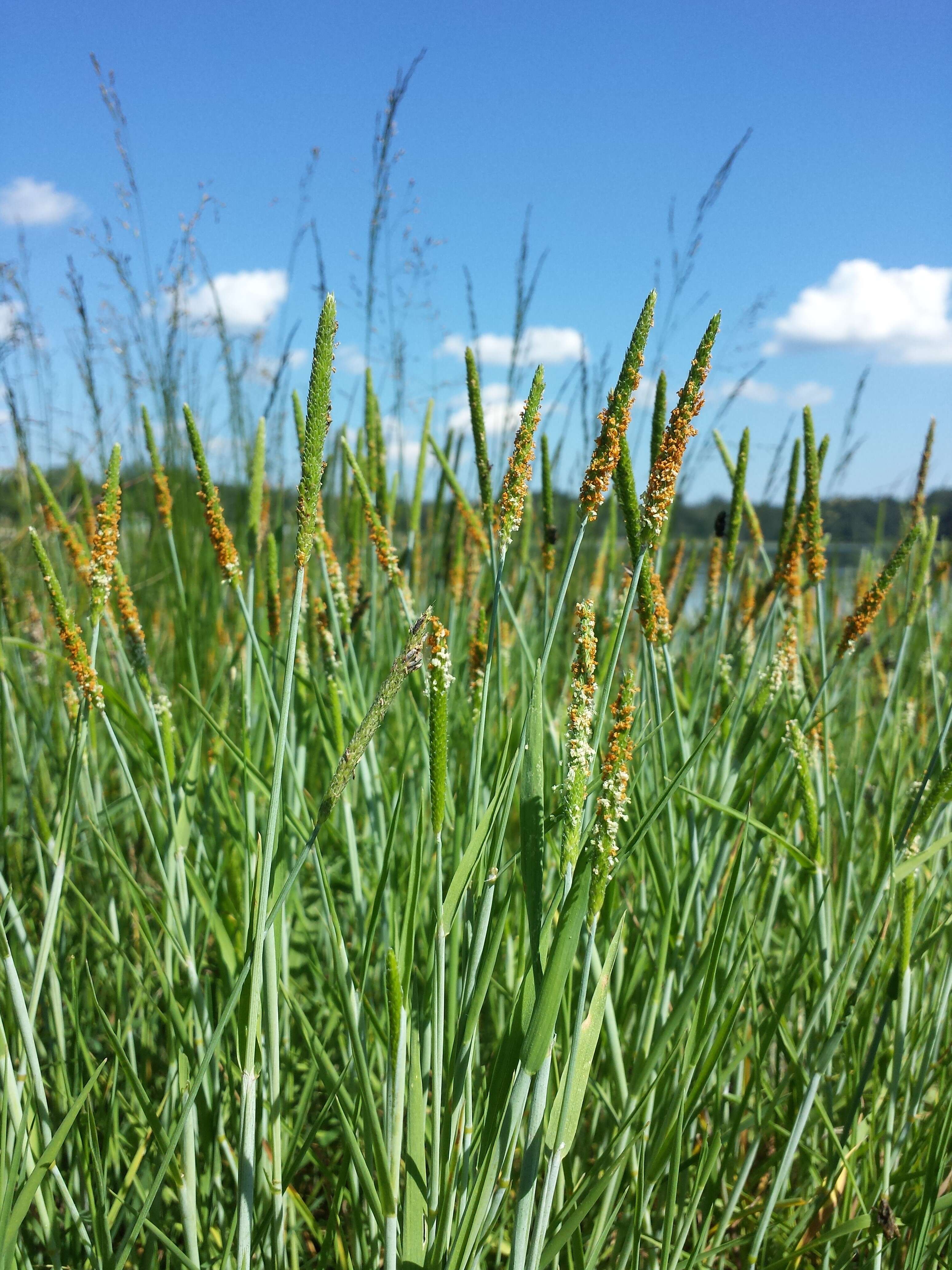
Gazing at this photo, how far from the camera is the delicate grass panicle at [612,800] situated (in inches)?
27.2

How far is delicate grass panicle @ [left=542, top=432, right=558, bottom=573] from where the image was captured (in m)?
1.21

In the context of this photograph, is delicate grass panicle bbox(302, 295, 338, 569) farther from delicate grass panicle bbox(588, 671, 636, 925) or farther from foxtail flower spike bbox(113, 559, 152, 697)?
foxtail flower spike bbox(113, 559, 152, 697)

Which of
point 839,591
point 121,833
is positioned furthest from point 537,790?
point 839,591

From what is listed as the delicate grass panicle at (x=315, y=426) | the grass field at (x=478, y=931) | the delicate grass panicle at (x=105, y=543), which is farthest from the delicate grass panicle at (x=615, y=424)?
the delicate grass panicle at (x=105, y=543)

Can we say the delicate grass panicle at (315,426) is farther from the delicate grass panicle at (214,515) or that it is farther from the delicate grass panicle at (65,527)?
the delicate grass panicle at (65,527)

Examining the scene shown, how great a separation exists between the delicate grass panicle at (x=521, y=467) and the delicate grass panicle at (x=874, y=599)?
56cm

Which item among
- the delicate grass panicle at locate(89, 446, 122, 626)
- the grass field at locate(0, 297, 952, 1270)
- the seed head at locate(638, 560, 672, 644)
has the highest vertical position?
the delicate grass panicle at locate(89, 446, 122, 626)

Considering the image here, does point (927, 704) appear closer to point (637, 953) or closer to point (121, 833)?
point (637, 953)

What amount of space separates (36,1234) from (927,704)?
248 centimetres

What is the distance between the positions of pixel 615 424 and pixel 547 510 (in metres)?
0.54

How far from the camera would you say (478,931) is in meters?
0.74

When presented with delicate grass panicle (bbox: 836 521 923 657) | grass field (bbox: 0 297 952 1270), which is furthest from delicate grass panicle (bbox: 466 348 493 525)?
delicate grass panicle (bbox: 836 521 923 657)

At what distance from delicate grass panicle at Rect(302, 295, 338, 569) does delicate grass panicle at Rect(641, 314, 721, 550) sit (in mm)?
277

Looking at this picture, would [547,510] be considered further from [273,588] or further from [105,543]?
[105,543]
